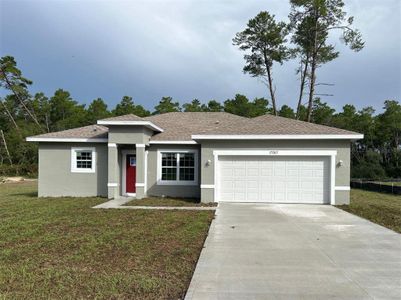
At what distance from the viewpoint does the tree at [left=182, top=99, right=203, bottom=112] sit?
155 ft

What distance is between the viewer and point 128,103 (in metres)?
48.5

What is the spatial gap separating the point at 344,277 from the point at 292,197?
9.32 metres

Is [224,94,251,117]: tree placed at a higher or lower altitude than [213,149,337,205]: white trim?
higher

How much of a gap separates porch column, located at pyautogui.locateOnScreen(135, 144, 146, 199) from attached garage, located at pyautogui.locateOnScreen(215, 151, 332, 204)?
3.40m

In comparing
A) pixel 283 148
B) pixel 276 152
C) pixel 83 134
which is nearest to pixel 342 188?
pixel 283 148

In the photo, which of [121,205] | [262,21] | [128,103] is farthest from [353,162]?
[121,205]

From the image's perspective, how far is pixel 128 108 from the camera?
47.3m

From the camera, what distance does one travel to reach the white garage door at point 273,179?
14523 millimetres

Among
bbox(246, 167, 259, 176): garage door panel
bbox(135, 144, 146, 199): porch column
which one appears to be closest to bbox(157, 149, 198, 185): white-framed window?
bbox(135, 144, 146, 199): porch column

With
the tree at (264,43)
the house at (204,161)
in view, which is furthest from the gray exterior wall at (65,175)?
the tree at (264,43)

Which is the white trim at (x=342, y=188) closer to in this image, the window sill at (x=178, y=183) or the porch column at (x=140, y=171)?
the window sill at (x=178, y=183)

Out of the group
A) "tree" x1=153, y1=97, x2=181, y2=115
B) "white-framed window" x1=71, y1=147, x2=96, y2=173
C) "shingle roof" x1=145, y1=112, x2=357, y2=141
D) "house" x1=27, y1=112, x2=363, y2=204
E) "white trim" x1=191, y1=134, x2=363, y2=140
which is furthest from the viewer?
"tree" x1=153, y1=97, x2=181, y2=115

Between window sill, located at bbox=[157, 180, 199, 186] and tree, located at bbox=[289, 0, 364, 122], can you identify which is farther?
tree, located at bbox=[289, 0, 364, 122]

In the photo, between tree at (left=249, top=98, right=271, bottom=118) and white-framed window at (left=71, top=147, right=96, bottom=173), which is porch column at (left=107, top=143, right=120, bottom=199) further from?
tree at (left=249, top=98, right=271, bottom=118)
